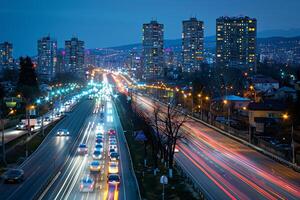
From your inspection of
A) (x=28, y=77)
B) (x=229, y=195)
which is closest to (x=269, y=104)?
(x=229, y=195)

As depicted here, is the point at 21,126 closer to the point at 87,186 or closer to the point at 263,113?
the point at 263,113

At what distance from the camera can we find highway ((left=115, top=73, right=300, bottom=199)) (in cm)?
2516

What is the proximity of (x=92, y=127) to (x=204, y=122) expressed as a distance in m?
14.4

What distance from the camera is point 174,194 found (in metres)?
25.3

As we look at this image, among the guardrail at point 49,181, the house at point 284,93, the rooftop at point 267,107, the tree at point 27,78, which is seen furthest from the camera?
the tree at point 27,78

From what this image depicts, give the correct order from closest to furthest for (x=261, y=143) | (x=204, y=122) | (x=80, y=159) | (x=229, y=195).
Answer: (x=229, y=195) < (x=80, y=159) < (x=261, y=143) < (x=204, y=122)

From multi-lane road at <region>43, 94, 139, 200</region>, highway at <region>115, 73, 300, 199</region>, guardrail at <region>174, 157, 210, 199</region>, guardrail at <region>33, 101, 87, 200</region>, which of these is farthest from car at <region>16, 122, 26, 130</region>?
guardrail at <region>174, 157, 210, 199</region>

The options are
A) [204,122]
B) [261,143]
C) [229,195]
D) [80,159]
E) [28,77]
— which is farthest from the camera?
[28,77]

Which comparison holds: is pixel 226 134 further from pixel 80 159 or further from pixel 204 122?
pixel 80 159

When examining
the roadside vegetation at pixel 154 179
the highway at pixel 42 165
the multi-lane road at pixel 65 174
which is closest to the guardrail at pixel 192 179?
the roadside vegetation at pixel 154 179

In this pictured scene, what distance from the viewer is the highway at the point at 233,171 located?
25156 millimetres

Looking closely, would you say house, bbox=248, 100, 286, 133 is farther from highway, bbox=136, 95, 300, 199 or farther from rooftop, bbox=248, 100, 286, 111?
highway, bbox=136, 95, 300, 199

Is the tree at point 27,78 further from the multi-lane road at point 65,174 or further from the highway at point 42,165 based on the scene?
the multi-lane road at point 65,174

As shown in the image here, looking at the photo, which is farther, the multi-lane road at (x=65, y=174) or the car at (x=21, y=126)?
the car at (x=21, y=126)
